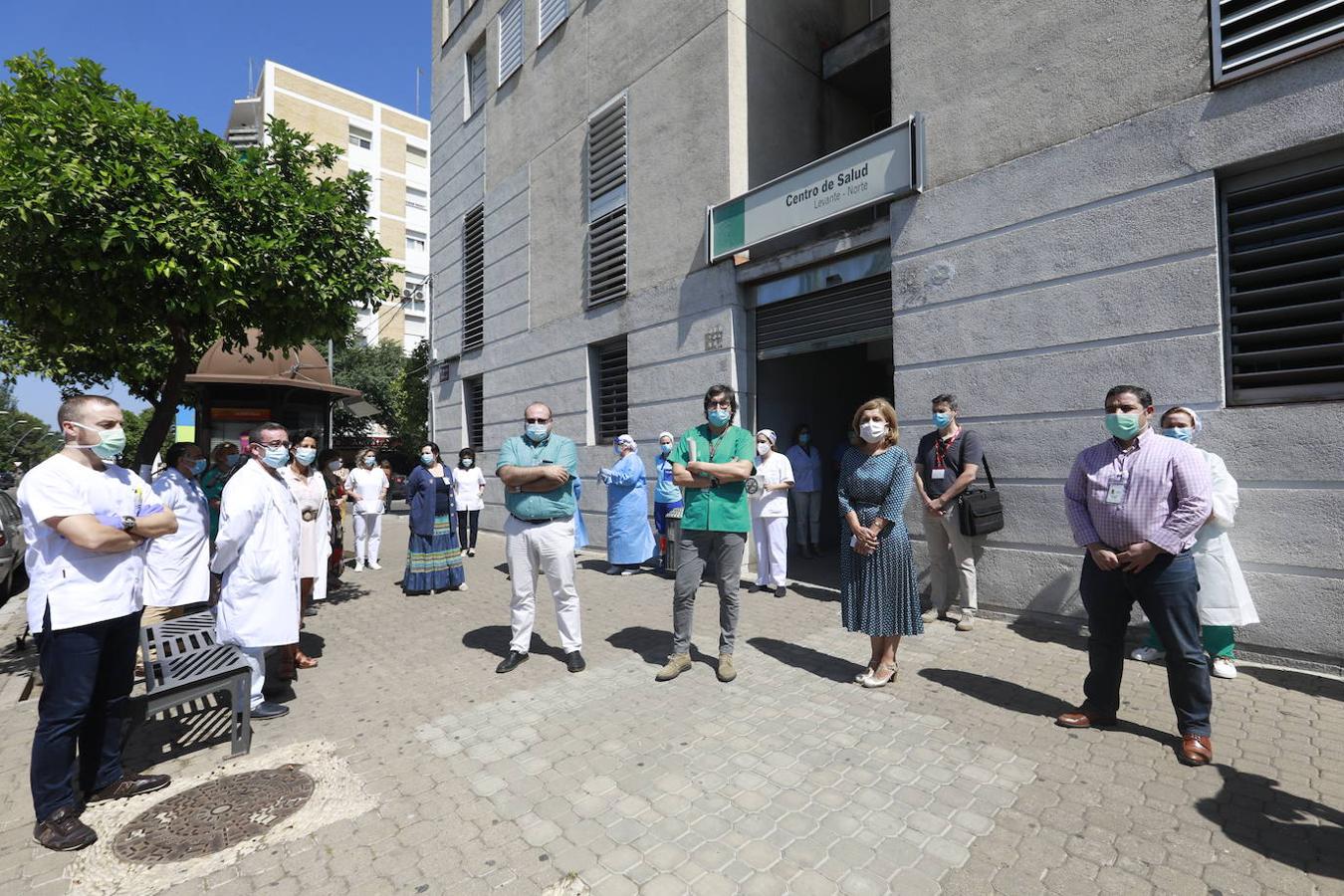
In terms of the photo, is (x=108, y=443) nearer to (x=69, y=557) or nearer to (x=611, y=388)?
(x=69, y=557)

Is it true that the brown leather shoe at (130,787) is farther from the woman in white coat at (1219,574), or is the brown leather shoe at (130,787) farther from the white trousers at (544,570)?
the woman in white coat at (1219,574)

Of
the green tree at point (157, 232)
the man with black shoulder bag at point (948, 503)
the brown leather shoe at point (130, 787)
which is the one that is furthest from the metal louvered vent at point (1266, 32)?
the brown leather shoe at point (130, 787)

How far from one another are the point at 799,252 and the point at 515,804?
21.7ft

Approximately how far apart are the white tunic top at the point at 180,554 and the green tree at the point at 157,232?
1.97 ft

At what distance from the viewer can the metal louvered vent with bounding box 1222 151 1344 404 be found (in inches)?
176

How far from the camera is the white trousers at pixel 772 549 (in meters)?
7.23

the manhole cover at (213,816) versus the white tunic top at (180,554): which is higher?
the white tunic top at (180,554)

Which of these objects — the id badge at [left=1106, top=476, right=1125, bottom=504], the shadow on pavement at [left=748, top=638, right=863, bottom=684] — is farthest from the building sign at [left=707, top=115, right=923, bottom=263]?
the shadow on pavement at [left=748, top=638, right=863, bottom=684]

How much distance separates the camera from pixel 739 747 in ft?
11.4

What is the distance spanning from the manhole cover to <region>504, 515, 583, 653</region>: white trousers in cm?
179

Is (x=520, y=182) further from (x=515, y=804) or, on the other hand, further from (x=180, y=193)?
(x=515, y=804)

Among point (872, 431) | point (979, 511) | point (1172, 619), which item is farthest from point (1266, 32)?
point (1172, 619)

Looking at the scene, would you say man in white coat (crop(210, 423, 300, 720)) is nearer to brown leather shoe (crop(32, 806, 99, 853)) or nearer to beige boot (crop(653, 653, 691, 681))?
brown leather shoe (crop(32, 806, 99, 853))

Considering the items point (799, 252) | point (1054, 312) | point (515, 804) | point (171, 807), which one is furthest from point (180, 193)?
point (1054, 312)
